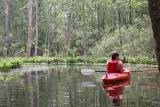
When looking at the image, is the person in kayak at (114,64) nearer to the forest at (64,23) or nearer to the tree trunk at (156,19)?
the tree trunk at (156,19)

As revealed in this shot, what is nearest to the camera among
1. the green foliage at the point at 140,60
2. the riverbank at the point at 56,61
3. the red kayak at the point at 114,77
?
the red kayak at the point at 114,77

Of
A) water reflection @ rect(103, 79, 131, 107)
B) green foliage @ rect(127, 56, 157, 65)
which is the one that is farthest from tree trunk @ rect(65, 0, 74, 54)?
water reflection @ rect(103, 79, 131, 107)

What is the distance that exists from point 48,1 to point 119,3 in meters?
15.3

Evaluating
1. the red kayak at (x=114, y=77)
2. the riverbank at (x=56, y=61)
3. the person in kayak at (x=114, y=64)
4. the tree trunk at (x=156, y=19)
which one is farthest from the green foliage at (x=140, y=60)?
the tree trunk at (x=156, y=19)

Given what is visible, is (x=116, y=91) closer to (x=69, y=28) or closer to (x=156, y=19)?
(x=156, y=19)

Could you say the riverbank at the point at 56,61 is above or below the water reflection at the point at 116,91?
below

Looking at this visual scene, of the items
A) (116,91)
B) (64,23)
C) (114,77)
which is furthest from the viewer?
(64,23)

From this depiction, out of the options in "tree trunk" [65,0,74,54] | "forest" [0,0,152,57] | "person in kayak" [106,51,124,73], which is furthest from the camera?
"forest" [0,0,152,57]

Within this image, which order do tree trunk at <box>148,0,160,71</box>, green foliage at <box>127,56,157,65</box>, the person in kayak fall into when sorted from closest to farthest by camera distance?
tree trunk at <box>148,0,160,71</box>, the person in kayak, green foliage at <box>127,56,157,65</box>

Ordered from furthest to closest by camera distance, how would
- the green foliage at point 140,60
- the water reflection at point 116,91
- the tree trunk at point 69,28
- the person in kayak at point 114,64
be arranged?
1. the tree trunk at point 69,28
2. the green foliage at point 140,60
3. the person in kayak at point 114,64
4. the water reflection at point 116,91

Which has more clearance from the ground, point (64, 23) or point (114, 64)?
point (64, 23)

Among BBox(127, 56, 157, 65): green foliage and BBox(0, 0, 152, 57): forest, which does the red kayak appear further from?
BBox(0, 0, 152, 57): forest

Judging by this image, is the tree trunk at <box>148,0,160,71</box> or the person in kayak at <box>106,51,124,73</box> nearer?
the tree trunk at <box>148,0,160,71</box>

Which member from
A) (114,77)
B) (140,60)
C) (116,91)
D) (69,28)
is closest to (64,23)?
(69,28)
